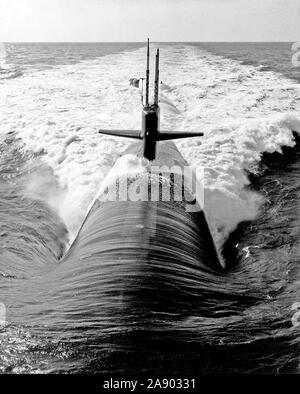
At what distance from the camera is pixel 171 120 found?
1758 centimetres

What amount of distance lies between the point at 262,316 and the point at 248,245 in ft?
10.0

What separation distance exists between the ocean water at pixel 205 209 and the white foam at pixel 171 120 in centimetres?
6

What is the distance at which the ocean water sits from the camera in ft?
15.7

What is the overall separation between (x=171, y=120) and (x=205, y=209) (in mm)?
8170

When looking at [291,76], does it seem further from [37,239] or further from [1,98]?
[37,239]

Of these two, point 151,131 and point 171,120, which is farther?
point 171,120

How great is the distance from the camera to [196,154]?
44.3 feet

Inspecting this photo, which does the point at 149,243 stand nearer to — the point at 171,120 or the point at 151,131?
the point at 151,131

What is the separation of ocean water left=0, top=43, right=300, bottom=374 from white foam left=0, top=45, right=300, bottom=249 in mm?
56

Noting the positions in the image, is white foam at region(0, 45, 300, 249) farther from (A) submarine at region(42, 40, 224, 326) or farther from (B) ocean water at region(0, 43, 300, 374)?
(A) submarine at region(42, 40, 224, 326)

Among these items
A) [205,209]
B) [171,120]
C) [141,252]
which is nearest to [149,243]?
[141,252]

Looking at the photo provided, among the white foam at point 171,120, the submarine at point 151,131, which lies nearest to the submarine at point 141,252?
the submarine at point 151,131

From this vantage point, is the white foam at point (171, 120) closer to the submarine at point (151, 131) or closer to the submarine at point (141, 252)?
the submarine at point (141, 252)
